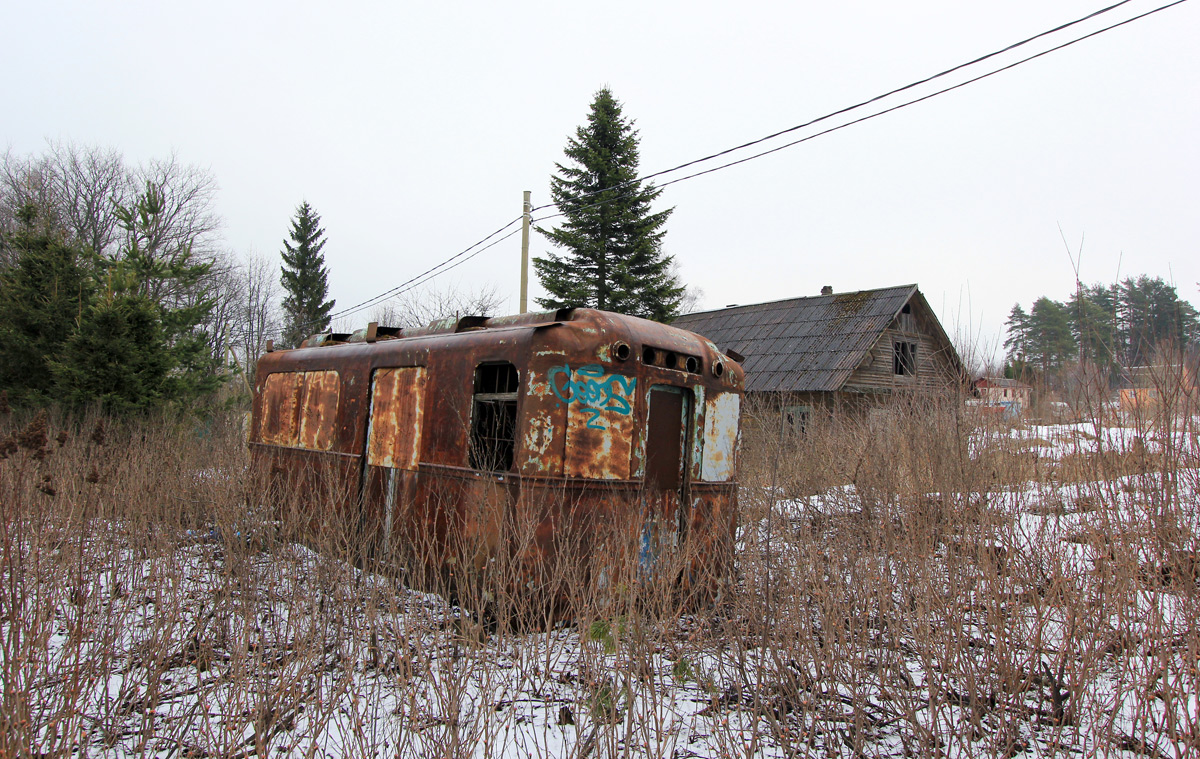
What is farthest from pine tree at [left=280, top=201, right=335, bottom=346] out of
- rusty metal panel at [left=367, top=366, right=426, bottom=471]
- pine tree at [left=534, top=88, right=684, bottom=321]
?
rusty metal panel at [left=367, top=366, right=426, bottom=471]

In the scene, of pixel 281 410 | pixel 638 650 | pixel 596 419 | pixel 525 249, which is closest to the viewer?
pixel 638 650

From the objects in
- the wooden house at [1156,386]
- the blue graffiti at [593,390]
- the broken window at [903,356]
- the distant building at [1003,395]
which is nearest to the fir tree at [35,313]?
the blue graffiti at [593,390]

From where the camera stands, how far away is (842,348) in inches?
742

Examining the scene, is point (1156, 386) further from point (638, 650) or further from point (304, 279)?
point (304, 279)

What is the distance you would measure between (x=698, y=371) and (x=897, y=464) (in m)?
4.99

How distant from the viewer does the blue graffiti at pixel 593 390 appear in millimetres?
5281

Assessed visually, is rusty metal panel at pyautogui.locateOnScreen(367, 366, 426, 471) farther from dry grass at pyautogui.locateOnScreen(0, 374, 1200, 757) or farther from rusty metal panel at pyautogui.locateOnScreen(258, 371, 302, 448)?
rusty metal panel at pyautogui.locateOnScreen(258, 371, 302, 448)

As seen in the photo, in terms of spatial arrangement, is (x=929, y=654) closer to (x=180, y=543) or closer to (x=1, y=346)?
(x=180, y=543)

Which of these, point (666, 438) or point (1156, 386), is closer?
point (1156, 386)

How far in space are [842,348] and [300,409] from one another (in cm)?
1473

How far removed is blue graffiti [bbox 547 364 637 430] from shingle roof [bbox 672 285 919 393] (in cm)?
1349

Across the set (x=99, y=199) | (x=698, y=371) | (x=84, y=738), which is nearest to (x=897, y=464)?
(x=698, y=371)

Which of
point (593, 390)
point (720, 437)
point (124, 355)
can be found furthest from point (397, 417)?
point (124, 355)

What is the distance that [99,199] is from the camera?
30609 mm
